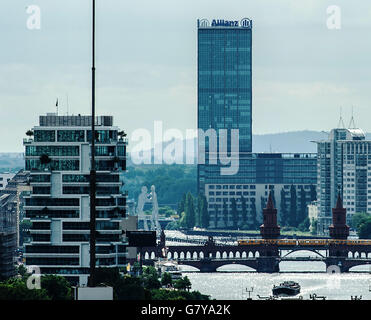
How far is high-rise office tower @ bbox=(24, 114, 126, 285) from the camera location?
134m

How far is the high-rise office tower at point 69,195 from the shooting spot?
134 m

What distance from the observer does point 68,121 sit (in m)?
136

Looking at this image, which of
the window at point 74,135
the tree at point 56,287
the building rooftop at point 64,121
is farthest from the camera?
the building rooftop at point 64,121

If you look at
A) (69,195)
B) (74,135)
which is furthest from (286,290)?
(74,135)

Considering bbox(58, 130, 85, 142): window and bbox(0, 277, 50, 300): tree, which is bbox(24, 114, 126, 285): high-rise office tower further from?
bbox(0, 277, 50, 300): tree

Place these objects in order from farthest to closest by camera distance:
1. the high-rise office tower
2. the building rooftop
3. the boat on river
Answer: the boat on river, the building rooftop, the high-rise office tower

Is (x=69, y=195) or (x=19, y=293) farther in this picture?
(x=69, y=195)

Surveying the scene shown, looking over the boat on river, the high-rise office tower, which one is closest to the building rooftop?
the high-rise office tower

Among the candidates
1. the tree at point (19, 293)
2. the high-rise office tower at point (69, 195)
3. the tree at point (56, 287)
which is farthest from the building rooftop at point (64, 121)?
the tree at point (19, 293)

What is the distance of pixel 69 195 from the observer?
134375 mm

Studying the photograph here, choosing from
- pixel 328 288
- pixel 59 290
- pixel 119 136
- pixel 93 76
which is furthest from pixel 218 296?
pixel 93 76

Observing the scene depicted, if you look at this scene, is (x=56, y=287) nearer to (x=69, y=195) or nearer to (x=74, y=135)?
(x=69, y=195)

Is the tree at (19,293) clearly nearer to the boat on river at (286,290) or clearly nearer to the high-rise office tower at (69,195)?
the high-rise office tower at (69,195)
